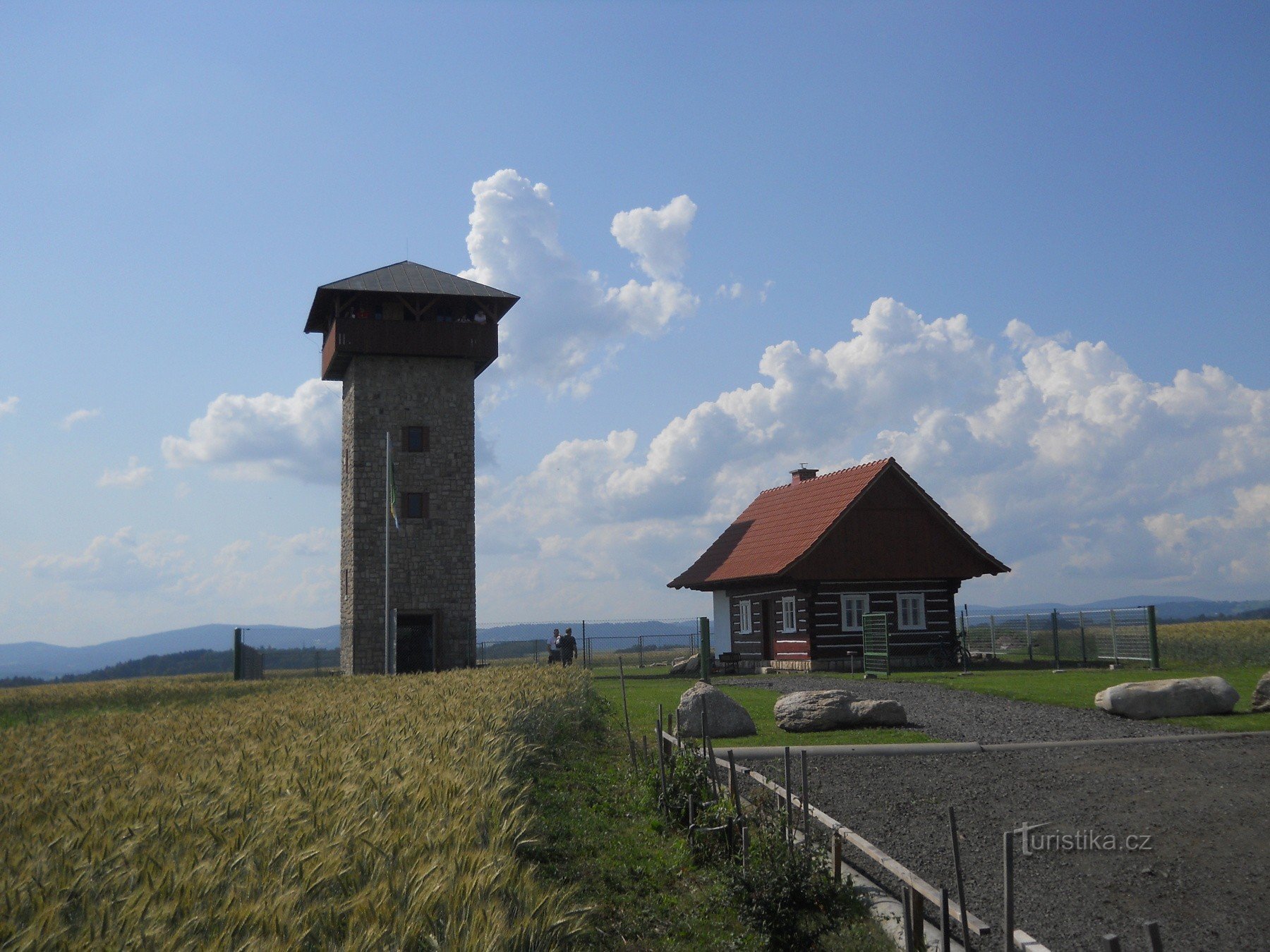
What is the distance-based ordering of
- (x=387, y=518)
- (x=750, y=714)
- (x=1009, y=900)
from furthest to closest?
(x=387, y=518), (x=750, y=714), (x=1009, y=900)

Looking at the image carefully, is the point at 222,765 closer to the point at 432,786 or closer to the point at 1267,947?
the point at 432,786

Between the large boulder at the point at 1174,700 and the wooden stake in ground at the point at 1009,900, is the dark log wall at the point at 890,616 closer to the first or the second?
the large boulder at the point at 1174,700

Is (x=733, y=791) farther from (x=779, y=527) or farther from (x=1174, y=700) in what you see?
(x=779, y=527)

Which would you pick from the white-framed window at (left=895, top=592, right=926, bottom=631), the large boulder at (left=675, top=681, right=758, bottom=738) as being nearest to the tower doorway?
the white-framed window at (left=895, top=592, right=926, bottom=631)

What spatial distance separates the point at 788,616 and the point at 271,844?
30.8m

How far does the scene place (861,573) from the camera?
33.1 metres

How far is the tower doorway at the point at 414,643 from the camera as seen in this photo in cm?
3603

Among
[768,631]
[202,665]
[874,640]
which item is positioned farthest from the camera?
[202,665]

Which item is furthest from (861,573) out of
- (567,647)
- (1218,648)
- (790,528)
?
(1218,648)

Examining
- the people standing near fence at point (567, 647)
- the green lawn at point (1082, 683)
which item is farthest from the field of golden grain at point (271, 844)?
the people standing near fence at point (567, 647)

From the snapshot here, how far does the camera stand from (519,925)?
4008 millimetres

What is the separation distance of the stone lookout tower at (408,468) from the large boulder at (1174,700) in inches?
896

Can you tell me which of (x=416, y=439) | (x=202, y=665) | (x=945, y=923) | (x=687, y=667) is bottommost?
(x=202, y=665)

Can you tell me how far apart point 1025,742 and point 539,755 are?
6.72 meters
